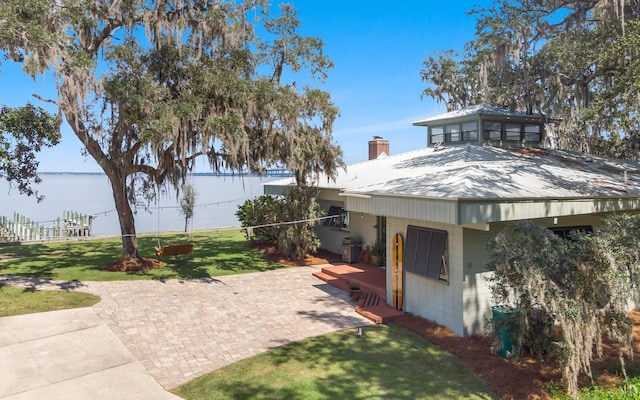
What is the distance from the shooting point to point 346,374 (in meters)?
7.06

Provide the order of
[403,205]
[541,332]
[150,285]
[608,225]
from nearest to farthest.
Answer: [608,225], [541,332], [403,205], [150,285]

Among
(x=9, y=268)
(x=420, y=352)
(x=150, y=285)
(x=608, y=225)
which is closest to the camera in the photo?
(x=608, y=225)

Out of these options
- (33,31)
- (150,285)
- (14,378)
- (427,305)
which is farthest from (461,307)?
(33,31)

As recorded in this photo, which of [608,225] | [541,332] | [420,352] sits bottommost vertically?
[420,352]

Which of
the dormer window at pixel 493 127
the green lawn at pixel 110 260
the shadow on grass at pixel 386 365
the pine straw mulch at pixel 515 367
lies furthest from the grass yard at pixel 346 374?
the dormer window at pixel 493 127

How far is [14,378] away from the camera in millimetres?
6707

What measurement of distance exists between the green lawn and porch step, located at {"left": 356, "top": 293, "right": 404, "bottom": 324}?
5.72 meters

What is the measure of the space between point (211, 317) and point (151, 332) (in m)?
1.48

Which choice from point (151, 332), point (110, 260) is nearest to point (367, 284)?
point (151, 332)

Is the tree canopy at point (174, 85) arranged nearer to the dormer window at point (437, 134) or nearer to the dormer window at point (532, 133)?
the dormer window at point (437, 134)

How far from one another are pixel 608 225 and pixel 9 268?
17.5 m

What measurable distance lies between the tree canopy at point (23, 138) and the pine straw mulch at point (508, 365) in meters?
11.3

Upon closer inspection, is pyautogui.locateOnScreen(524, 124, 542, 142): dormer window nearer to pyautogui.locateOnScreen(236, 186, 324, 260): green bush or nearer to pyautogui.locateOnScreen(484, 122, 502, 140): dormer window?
pyautogui.locateOnScreen(484, 122, 502, 140): dormer window

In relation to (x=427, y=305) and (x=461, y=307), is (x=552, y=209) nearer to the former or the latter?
(x=461, y=307)
